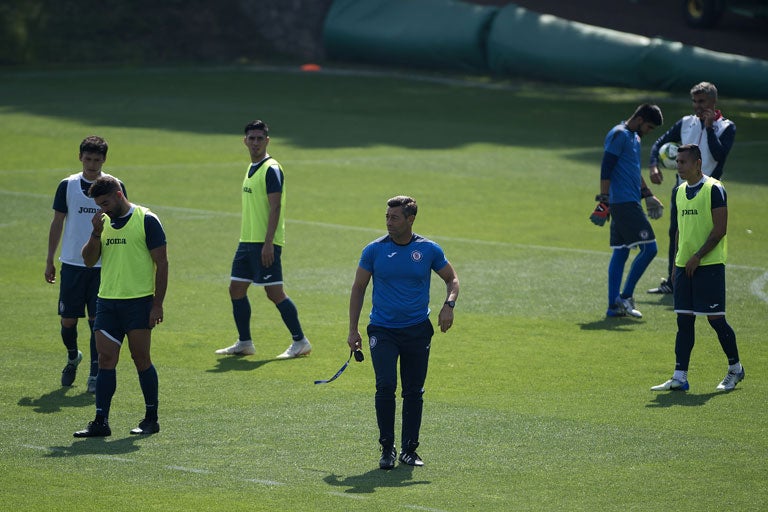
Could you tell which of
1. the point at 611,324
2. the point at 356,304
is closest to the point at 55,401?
the point at 356,304

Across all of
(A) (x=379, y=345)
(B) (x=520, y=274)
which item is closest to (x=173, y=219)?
(B) (x=520, y=274)

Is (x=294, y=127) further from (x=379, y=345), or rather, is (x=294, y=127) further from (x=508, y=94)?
(x=379, y=345)

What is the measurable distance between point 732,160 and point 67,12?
23.9 meters

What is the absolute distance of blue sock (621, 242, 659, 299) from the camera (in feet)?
48.9

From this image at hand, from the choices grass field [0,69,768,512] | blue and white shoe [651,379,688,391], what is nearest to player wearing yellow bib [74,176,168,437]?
grass field [0,69,768,512]

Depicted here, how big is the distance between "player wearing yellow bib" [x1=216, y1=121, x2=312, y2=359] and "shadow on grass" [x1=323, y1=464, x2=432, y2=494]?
3.83m

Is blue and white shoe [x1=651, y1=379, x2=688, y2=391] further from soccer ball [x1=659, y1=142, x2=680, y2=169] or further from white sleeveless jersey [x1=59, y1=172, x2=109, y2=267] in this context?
white sleeveless jersey [x1=59, y1=172, x2=109, y2=267]

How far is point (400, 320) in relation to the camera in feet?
31.0

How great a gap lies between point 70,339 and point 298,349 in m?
2.35

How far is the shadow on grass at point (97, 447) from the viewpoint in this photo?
9.67 m

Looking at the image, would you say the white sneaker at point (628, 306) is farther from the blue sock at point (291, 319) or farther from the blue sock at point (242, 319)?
the blue sock at point (242, 319)

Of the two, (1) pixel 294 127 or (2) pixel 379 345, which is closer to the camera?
(2) pixel 379 345

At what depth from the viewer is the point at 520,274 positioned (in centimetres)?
1733

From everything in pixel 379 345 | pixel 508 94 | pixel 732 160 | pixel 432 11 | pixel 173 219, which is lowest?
pixel 379 345
